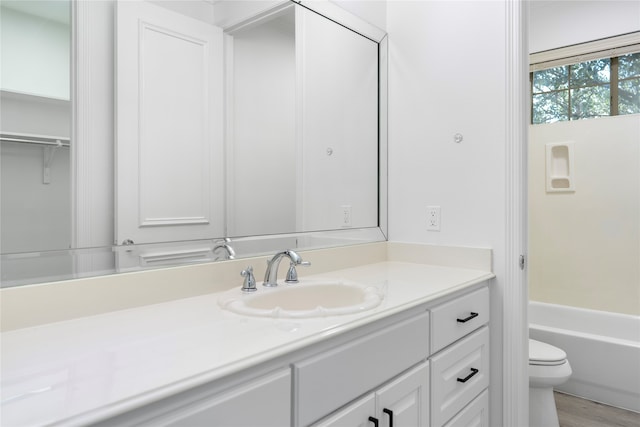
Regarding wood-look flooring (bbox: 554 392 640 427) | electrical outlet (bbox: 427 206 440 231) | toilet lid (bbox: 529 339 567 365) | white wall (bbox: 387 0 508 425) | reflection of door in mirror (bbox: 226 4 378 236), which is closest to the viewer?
reflection of door in mirror (bbox: 226 4 378 236)

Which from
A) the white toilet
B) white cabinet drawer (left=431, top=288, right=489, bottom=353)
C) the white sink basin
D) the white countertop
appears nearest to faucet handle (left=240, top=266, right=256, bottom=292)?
the white sink basin

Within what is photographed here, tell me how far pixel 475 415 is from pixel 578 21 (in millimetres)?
2589

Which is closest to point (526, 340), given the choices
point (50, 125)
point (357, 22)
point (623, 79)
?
point (357, 22)

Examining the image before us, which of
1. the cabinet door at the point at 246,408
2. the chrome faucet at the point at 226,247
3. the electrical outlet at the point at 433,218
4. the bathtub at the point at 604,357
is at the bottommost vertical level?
the bathtub at the point at 604,357

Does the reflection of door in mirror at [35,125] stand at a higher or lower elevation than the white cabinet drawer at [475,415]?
higher

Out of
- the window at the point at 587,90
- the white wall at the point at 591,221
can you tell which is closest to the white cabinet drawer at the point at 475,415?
the white wall at the point at 591,221

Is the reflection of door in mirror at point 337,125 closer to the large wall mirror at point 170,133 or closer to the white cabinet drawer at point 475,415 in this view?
the large wall mirror at point 170,133

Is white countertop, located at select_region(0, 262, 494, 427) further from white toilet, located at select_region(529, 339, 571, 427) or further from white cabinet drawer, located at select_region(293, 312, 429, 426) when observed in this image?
white toilet, located at select_region(529, 339, 571, 427)

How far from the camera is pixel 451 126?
6.15 ft

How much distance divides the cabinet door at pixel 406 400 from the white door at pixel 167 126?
0.71 m

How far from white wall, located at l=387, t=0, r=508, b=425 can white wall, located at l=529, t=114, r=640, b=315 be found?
1550mm

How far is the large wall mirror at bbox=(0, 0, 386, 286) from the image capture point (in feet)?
3.39

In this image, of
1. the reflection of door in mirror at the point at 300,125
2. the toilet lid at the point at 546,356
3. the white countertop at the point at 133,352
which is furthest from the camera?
the toilet lid at the point at 546,356

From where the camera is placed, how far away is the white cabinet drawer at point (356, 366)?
895mm
